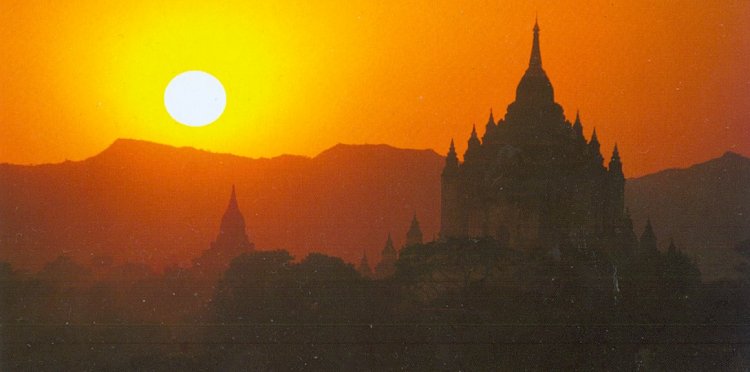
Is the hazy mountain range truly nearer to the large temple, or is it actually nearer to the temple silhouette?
the temple silhouette

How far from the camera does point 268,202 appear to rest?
62.1m

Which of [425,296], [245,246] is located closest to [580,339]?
[425,296]

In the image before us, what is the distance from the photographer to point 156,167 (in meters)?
56.5

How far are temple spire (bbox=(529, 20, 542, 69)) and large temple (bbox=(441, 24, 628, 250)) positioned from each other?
5cm

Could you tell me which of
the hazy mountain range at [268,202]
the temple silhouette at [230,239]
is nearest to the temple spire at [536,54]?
the hazy mountain range at [268,202]

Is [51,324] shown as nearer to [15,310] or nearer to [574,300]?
[15,310]

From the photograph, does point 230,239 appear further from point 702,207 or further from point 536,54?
point 702,207

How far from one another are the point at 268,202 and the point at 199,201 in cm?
397

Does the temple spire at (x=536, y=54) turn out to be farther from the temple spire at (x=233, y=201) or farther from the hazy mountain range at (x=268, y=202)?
the temple spire at (x=233, y=201)

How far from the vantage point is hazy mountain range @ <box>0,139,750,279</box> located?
167 feet

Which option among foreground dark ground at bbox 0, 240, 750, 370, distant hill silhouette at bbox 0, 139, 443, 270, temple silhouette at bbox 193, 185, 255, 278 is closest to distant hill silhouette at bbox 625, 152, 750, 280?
foreground dark ground at bbox 0, 240, 750, 370

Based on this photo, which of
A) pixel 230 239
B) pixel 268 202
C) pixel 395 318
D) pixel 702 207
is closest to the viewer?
pixel 395 318

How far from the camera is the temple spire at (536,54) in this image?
1986 inches

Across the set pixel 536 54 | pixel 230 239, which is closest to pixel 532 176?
pixel 536 54
